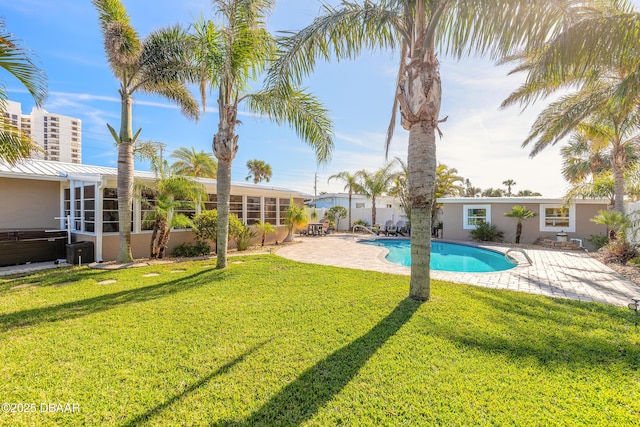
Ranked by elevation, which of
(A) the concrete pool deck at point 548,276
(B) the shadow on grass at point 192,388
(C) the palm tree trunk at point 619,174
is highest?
(C) the palm tree trunk at point 619,174

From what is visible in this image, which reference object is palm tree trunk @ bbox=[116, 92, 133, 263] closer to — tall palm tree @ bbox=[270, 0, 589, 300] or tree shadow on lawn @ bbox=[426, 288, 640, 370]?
tall palm tree @ bbox=[270, 0, 589, 300]

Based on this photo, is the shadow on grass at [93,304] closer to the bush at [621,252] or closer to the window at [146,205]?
the window at [146,205]

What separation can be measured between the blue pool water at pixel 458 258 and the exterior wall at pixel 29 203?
614 inches

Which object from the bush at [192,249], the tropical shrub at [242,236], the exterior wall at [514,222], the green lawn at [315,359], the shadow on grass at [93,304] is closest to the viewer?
the green lawn at [315,359]

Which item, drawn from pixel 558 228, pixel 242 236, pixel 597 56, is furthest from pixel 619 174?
pixel 242 236

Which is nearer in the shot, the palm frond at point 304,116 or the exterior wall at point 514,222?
the palm frond at point 304,116

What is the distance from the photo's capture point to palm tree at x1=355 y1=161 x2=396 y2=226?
23156 millimetres

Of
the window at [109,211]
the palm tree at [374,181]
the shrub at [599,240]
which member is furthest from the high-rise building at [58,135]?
the shrub at [599,240]

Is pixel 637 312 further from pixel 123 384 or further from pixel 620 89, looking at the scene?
pixel 123 384

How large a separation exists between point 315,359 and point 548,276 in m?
8.56

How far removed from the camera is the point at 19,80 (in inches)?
206

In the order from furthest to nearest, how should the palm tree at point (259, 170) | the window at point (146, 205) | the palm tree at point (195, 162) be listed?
the palm tree at point (259, 170)
the palm tree at point (195, 162)
the window at point (146, 205)

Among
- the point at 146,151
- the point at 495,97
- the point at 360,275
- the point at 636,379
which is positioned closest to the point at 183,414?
the point at 636,379

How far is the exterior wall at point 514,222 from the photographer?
15.2 metres
